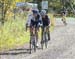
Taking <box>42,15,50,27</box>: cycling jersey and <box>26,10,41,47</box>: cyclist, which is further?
<box>42,15,50,27</box>: cycling jersey

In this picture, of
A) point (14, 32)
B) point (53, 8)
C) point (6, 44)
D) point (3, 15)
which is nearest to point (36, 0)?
point (53, 8)

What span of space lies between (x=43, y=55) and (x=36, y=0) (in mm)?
44234

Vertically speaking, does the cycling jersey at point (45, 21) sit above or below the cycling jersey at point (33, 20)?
below

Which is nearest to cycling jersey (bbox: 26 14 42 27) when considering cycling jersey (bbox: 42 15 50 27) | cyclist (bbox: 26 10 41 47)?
cyclist (bbox: 26 10 41 47)

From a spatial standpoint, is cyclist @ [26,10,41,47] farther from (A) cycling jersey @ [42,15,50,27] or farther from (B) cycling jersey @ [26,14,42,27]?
(A) cycling jersey @ [42,15,50,27]

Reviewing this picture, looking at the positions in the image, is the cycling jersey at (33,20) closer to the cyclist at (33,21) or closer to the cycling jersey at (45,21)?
the cyclist at (33,21)

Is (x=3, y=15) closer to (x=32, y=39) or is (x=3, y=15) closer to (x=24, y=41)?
(x=24, y=41)

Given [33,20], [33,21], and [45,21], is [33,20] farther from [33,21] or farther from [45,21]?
[45,21]

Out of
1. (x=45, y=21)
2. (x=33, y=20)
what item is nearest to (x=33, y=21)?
(x=33, y=20)

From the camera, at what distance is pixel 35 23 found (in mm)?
16516

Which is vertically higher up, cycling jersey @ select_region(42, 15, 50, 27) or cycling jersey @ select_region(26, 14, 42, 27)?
cycling jersey @ select_region(26, 14, 42, 27)

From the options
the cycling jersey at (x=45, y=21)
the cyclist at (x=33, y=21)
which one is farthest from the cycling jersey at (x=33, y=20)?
the cycling jersey at (x=45, y=21)

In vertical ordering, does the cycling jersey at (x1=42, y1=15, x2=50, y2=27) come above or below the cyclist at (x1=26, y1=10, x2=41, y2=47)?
below

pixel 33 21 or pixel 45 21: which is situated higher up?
pixel 33 21
